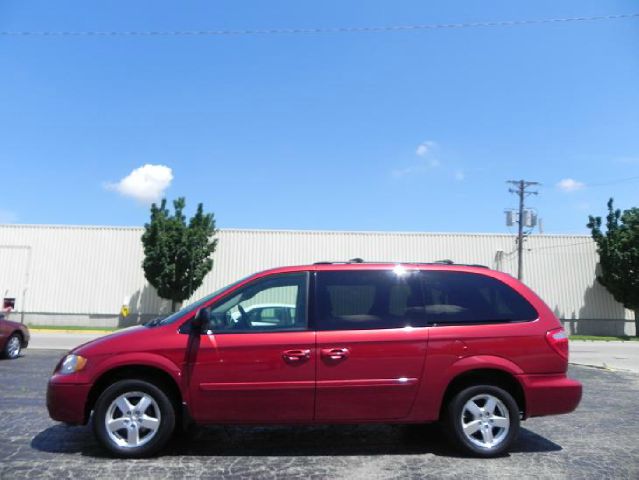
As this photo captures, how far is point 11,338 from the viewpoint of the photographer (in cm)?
1198

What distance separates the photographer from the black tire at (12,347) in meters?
11.8

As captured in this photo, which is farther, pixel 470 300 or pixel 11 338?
pixel 11 338

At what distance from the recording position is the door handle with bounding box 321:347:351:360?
182 inches

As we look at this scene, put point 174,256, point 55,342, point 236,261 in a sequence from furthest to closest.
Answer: point 236,261, point 174,256, point 55,342

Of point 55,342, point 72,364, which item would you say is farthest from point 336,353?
point 55,342

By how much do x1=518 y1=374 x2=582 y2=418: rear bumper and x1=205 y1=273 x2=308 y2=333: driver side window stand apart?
86.1 inches

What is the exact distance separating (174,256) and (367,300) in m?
24.4

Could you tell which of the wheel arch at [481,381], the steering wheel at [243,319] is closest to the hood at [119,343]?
the steering wheel at [243,319]

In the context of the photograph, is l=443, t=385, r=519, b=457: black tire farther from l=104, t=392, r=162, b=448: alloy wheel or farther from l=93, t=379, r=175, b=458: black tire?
l=104, t=392, r=162, b=448: alloy wheel

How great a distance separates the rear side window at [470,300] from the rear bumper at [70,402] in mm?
3243

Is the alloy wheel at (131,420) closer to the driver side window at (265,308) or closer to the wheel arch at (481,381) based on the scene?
the driver side window at (265,308)

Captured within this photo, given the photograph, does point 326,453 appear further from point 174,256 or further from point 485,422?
point 174,256

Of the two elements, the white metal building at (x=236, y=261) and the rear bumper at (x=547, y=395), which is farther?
the white metal building at (x=236, y=261)

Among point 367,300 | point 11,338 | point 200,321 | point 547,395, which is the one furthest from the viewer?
point 11,338
